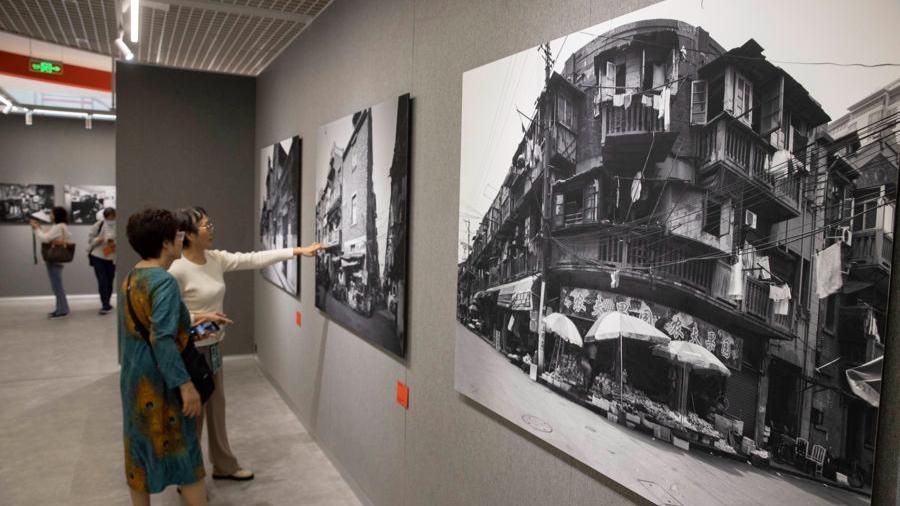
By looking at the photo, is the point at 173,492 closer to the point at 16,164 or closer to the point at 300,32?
the point at 300,32

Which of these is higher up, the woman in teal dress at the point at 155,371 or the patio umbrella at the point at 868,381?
the patio umbrella at the point at 868,381

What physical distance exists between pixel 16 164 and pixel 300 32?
963 centimetres

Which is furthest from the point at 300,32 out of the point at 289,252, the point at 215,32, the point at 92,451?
the point at 92,451

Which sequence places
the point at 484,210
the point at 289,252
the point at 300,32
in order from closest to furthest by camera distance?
the point at 484,210
the point at 289,252
the point at 300,32

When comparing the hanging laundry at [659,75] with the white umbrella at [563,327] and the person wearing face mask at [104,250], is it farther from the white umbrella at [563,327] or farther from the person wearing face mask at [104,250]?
the person wearing face mask at [104,250]

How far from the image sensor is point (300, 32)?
499 cm

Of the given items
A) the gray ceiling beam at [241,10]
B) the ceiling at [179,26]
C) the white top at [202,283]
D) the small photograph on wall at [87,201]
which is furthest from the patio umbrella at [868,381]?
the small photograph on wall at [87,201]

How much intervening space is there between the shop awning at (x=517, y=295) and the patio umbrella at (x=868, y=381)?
3.11 ft

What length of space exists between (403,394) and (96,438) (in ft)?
10.7

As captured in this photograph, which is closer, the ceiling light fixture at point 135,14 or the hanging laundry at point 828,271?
the hanging laundry at point 828,271

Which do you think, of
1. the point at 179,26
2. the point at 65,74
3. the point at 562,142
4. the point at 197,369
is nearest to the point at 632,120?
the point at 562,142

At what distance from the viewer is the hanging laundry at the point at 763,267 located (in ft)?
3.84

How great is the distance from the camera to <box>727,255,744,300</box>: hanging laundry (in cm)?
122

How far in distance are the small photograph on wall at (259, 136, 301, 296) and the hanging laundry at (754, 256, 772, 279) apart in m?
4.13
